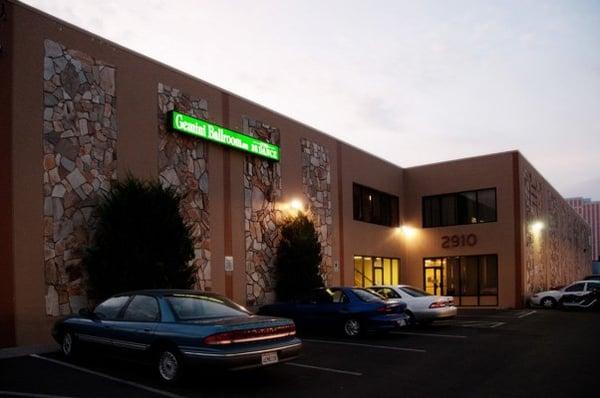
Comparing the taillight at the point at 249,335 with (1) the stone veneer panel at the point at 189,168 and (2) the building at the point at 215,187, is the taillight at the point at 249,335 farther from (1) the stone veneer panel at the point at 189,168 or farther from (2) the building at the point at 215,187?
(1) the stone veneer panel at the point at 189,168

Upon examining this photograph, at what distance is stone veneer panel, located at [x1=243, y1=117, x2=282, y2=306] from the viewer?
19484 millimetres

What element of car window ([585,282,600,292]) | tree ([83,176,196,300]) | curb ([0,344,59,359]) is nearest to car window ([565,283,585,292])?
car window ([585,282,600,292])

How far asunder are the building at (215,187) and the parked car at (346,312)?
3299 millimetres

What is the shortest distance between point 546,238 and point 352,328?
25.2m

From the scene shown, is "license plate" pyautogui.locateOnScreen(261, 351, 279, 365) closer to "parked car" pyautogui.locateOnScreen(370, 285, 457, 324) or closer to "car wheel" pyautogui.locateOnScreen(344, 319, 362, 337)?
"car wheel" pyautogui.locateOnScreen(344, 319, 362, 337)

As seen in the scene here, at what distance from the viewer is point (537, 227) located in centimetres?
3288

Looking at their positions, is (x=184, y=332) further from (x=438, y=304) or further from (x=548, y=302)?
(x=548, y=302)

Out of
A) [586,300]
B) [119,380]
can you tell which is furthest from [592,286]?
[119,380]

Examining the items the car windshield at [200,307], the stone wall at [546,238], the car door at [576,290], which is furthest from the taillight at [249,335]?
the stone wall at [546,238]

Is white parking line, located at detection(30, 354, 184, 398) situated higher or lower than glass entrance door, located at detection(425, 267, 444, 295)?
higher

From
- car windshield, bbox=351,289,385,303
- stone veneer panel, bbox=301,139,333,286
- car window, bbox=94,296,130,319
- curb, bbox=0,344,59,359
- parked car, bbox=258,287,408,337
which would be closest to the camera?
car window, bbox=94,296,130,319

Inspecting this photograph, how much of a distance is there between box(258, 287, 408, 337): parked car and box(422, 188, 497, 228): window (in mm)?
15960

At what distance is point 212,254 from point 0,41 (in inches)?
319

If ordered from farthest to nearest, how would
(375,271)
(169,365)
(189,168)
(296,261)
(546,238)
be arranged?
(546,238), (375,271), (296,261), (189,168), (169,365)
